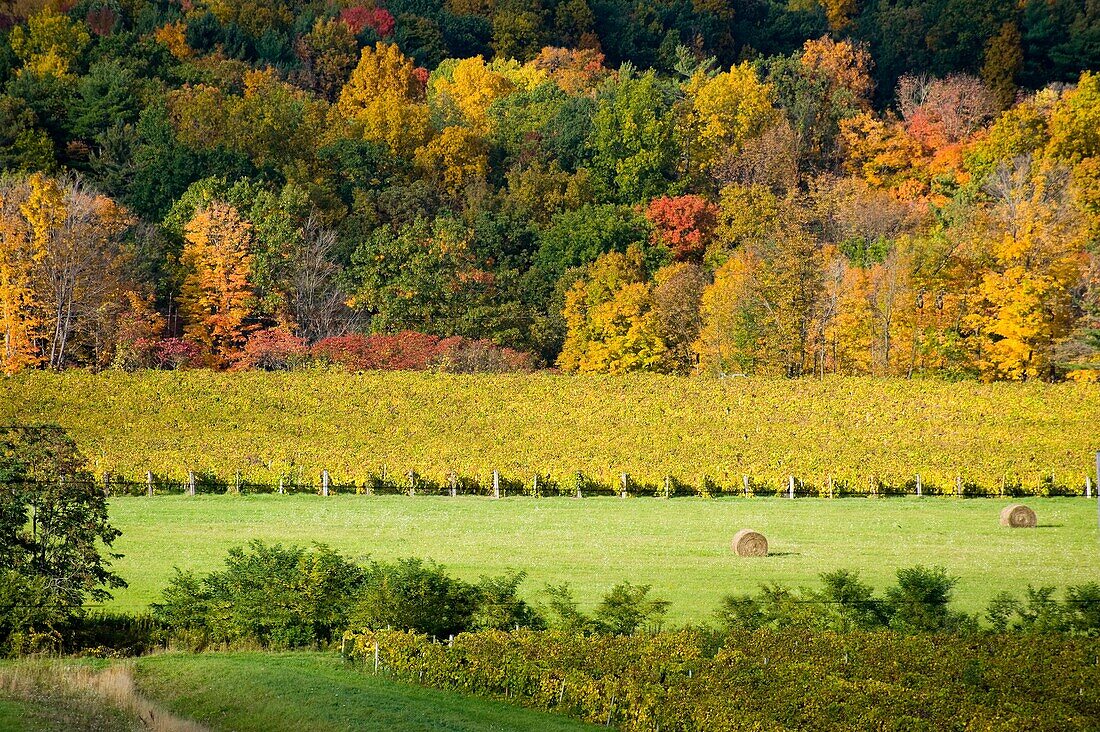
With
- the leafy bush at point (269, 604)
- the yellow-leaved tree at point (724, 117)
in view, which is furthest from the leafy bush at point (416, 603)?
the yellow-leaved tree at point (724, 117)

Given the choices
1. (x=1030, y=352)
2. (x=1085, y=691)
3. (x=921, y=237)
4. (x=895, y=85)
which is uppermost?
(x=895, y=85)

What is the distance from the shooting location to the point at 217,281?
72375mm

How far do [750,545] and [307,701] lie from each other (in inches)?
666

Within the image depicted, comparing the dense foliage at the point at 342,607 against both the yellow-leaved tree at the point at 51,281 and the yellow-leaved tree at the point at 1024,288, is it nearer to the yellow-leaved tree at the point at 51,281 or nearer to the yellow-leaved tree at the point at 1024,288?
the yellow-leaved tree at the point at 51,281

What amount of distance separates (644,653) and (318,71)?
326 feet

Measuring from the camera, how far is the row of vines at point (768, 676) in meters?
19.5

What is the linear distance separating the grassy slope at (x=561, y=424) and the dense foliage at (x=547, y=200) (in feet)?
21.4

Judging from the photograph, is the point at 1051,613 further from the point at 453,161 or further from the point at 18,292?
the point at 453,161

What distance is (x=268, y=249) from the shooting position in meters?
74.1

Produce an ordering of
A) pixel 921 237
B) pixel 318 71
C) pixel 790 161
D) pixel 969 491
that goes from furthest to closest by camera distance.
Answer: pixel 318 71 < pixel 790 161 < pixel 921 237 < pixel 969 491

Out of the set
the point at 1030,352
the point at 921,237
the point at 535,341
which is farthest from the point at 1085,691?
the point at 535,341

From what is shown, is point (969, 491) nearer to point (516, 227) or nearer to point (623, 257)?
point (623, 257)

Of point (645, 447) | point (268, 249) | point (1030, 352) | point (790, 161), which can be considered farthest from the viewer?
point (790, 161)

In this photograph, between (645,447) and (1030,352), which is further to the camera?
(1030,352)
